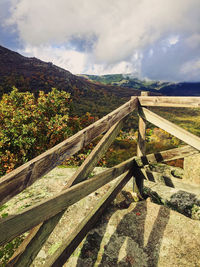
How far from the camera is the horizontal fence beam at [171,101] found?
281 cm

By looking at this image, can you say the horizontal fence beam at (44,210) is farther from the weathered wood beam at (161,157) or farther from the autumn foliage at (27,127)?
the autumn foliage at (27,127)

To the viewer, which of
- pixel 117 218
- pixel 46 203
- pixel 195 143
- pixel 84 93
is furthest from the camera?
pixel 84 93

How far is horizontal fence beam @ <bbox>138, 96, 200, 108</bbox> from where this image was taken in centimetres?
281

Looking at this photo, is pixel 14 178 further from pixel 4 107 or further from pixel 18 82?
pixel 18 82

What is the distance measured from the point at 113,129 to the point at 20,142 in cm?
578

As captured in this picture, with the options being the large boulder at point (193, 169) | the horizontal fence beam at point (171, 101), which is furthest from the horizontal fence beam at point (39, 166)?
the large boulder at point (193, 169)

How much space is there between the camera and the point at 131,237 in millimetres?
3336

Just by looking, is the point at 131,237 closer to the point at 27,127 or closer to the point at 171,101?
the point at 171,101

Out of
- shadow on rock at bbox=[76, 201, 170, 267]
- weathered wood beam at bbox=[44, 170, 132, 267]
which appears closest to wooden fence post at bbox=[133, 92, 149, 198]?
weathered wood beam at bbox=[44, 170, 132, 267]

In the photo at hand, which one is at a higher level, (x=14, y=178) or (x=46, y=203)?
(x=14, y=178)

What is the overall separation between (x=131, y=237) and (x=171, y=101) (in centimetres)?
302

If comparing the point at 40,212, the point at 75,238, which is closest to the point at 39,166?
the point at 40,212

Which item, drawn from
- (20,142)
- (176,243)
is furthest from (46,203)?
(20,142)

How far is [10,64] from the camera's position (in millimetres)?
49219
